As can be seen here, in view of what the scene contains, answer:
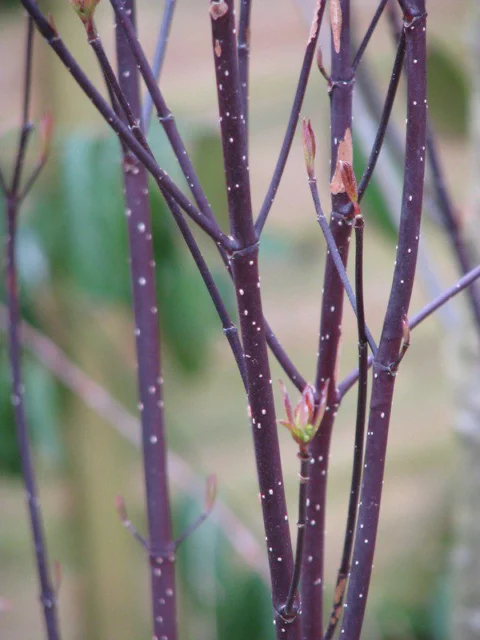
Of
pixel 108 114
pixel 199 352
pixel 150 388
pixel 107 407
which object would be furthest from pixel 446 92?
pixel 108 114

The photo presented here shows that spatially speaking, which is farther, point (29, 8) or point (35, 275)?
point (35, 275)

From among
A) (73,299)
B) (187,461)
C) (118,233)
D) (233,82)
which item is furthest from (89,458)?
(233,82)

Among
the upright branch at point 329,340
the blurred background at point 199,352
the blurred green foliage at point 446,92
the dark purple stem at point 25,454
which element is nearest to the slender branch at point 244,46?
the upright branch at point 329,340

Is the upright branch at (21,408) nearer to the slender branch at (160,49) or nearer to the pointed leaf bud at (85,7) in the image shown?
the slender branch at (160,49)

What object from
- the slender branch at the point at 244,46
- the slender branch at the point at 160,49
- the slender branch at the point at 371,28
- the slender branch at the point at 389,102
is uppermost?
the slender branch at the point at 160,49

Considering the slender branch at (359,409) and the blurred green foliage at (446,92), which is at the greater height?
the blurred green foliage at (446,92)

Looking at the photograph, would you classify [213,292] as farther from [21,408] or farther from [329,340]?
[21,408]

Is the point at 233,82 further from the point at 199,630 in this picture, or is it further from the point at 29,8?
the point at 199,630
